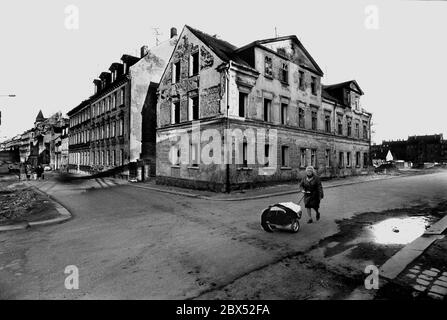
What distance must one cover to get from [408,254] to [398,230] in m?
2.20

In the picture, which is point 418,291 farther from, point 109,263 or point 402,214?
point 402,214

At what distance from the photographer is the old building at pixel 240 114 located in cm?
1598

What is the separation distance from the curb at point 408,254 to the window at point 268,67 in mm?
14322

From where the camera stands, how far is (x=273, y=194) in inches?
570

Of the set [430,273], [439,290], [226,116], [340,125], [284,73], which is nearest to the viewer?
[439,290]

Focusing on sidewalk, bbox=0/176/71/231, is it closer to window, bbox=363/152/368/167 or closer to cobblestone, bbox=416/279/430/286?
cobblestone, bbox=416/279/430/286

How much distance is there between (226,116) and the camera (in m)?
15.5

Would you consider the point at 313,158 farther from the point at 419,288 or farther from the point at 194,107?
the point at 419,288

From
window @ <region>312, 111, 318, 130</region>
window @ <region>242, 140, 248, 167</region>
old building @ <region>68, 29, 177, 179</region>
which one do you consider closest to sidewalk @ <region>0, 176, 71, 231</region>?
window @ <region>242, 140, 248, 167</region>

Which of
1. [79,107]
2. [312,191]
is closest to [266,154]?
[312,191]

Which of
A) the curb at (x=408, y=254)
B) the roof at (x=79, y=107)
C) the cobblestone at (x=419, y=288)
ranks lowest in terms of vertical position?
the cobblestone at (x=419, y=288)

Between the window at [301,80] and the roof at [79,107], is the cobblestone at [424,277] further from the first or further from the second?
the roof at [79,107]

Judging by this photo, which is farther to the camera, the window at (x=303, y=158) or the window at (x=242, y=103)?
the window at (x=303, y=158)

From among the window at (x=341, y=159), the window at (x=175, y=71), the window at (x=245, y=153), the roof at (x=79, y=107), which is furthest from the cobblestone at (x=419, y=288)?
the roof at (x=79, y=107)
